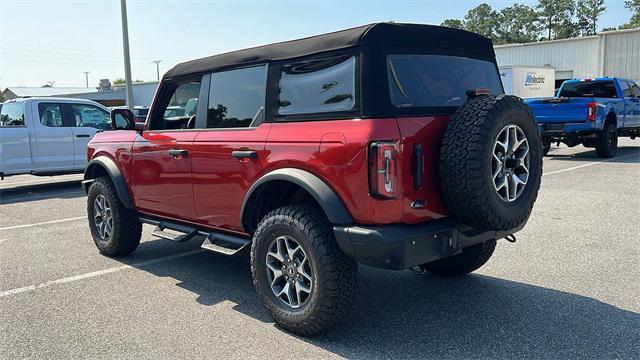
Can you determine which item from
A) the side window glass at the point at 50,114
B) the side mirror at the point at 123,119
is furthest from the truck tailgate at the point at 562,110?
the side window glass at the point at 50,114

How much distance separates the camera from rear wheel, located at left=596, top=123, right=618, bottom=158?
13031 mm

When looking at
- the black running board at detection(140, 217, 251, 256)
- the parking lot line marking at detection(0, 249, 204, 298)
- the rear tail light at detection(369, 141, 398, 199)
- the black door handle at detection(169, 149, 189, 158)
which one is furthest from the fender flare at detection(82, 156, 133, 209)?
the rear tail light at detection(369, 141, 398, 199)

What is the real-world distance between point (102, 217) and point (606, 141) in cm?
1195

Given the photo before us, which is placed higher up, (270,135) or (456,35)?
(456,35)

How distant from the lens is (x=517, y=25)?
106m

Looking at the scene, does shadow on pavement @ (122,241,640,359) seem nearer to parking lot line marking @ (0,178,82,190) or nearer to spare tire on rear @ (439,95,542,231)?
spare tire on rear @ (439,95,542,231)

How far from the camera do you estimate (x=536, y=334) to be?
350cm

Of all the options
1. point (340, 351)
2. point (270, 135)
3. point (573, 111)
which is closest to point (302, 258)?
point (340, 351)

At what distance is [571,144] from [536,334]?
36.1ft

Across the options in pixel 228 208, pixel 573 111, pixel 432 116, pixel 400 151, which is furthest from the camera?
pixel 573 111

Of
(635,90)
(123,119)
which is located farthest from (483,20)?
(123,119)

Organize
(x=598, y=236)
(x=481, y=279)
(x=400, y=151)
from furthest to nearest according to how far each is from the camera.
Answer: (x=598, y=236), (x=481, y=279), (x=400, y=151)

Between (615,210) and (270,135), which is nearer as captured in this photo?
(270,135)

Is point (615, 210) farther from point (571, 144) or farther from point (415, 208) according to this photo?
point (571, 144)
